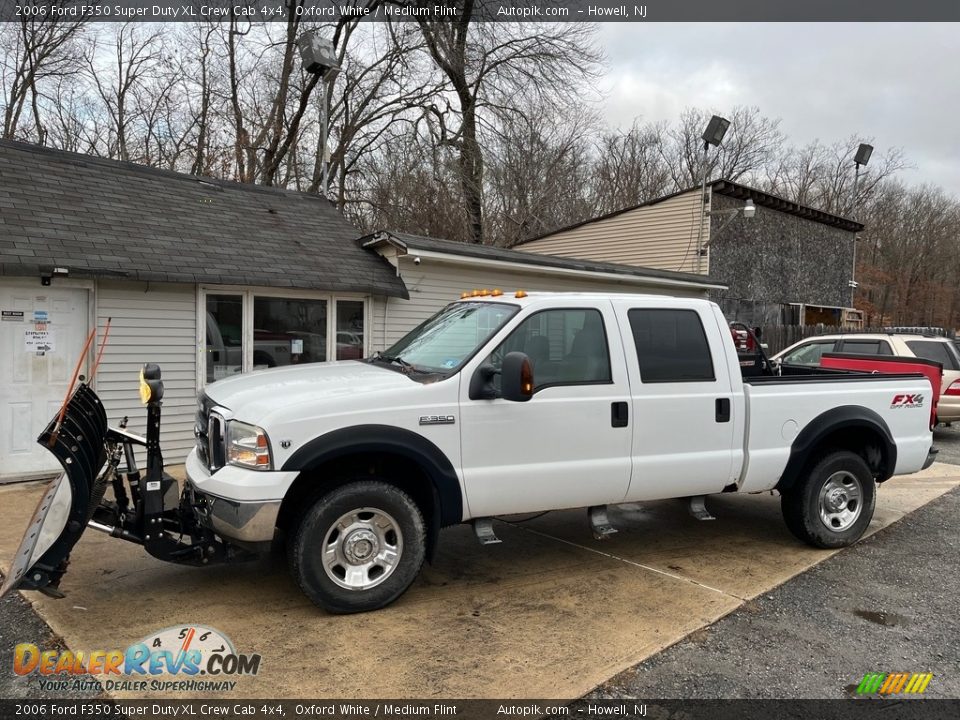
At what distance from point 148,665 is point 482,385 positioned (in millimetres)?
2354

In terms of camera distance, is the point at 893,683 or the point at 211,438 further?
the point at 211,438

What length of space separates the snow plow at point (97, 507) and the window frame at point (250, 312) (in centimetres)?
393

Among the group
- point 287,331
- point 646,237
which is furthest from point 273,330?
point 646,237

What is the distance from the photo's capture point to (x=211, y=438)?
4016 mm

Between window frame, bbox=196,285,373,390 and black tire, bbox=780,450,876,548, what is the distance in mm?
6192

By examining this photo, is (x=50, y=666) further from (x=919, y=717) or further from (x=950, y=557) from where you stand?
(x=950, y=557)

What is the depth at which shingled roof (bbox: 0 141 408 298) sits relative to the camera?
7.27m

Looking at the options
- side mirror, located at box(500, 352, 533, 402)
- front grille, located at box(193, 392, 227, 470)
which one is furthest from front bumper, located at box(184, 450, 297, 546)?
side mirror, located at box(500, 352, 533, 402)

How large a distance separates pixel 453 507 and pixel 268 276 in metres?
5.35

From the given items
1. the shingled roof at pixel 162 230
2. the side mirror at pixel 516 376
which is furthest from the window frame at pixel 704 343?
the shingled roof at pixel 162 230

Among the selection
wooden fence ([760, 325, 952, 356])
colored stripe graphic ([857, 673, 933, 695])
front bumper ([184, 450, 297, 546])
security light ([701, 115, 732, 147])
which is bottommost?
colored stripe graphic ([857, 673, 933, 695])

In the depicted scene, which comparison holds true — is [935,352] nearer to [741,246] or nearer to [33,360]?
[741,246]

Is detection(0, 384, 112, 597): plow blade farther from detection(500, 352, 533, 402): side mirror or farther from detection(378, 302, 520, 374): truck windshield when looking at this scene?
detection(500, 352, 533, 402): side mirror

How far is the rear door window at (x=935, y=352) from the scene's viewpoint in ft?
37.0
